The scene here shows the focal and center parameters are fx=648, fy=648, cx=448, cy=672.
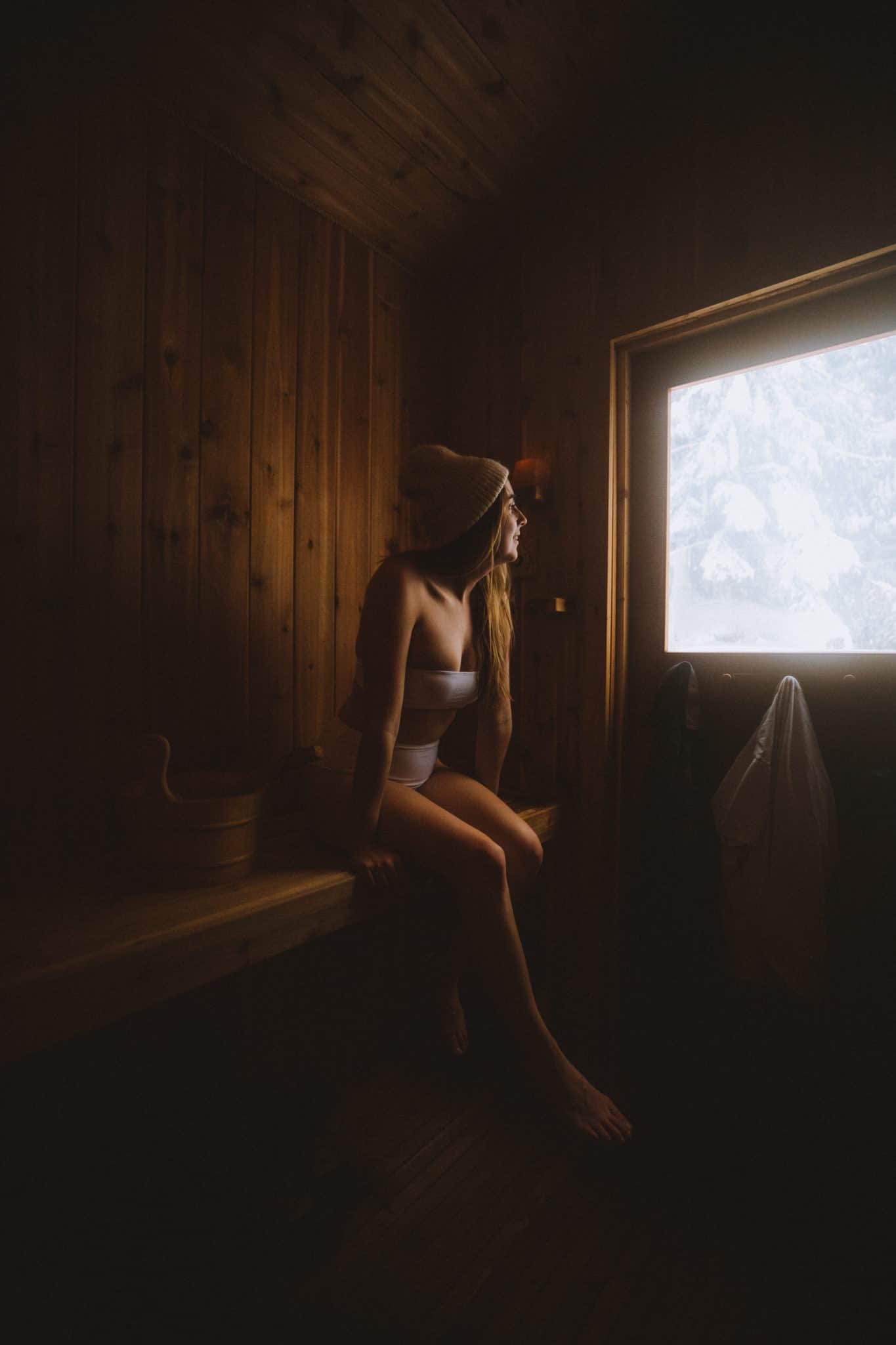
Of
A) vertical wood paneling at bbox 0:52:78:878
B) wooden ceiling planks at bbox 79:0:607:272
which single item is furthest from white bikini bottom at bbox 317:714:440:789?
wooden ceiling planks at bbox 79:0:607:272

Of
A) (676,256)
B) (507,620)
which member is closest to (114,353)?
(507,620)

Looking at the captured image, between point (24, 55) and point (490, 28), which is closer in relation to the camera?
point (24, 55)

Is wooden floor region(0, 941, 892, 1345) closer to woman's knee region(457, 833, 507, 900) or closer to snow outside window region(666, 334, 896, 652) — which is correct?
woman's knee region(457, 833, 507, 900)

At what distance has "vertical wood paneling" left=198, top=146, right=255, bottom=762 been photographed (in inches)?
73.0

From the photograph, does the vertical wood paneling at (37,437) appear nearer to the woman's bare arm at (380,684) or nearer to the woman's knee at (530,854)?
the woman's bare arm at (380,684)

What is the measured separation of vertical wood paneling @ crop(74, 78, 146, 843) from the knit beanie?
2.41 ft

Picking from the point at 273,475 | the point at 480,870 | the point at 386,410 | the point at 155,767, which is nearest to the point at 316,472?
the point at 273,475

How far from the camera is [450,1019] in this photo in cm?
200

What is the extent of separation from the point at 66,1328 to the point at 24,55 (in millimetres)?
2670

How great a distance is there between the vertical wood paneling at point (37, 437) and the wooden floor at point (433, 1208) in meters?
0.73

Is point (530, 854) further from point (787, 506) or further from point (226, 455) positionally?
point (226, 455)

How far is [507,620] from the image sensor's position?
1962 millimetres

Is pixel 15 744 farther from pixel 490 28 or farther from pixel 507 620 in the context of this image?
pixel 490 28

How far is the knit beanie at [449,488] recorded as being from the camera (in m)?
1.68
